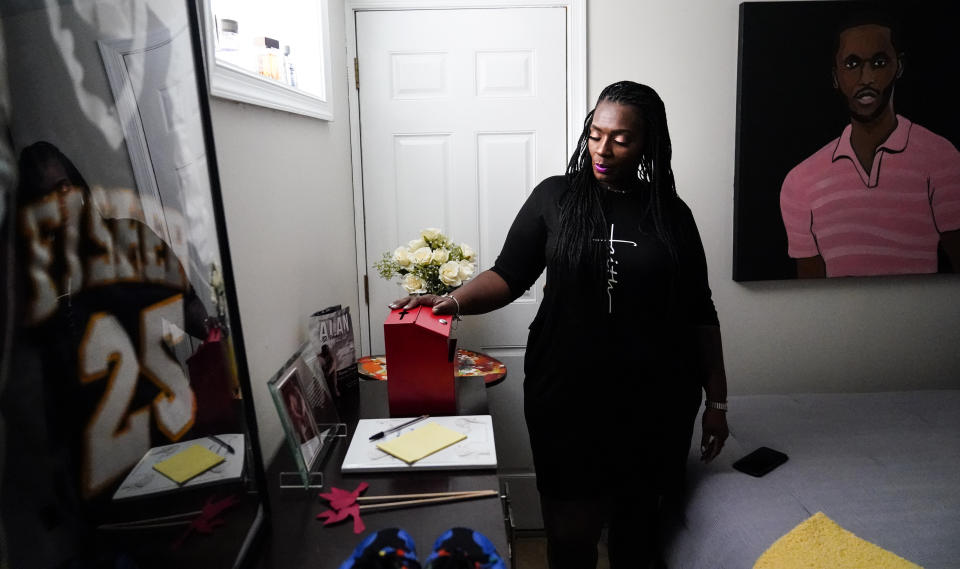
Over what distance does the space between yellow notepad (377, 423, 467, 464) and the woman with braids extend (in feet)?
0.99

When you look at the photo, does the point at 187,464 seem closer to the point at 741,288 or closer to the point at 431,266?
the point at 431,266

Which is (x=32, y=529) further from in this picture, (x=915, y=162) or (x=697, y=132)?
(x=915, y=162)

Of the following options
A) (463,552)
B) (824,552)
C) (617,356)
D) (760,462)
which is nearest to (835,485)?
(760,462)

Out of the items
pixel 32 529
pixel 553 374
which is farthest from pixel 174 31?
pixel 553 374

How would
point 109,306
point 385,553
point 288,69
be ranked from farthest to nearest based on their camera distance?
point 288,69 → point 385,553 → point 109,306

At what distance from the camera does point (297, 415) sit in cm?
121

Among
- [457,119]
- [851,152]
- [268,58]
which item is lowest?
[851,152]

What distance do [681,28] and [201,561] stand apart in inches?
92.4

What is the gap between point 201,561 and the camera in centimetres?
80

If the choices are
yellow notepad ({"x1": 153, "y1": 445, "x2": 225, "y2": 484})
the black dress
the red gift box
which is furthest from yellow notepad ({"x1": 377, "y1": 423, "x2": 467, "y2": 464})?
yellow notepad ({"x1": 153, "y1": 445, "x2": 225, "y2": 484})

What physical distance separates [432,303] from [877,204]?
6.31ft

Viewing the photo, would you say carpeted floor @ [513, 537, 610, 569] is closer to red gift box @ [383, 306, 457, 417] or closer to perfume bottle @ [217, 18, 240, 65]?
red gift box @ [383, 306, 457, 417]

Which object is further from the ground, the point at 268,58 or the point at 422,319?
the point at 268,58

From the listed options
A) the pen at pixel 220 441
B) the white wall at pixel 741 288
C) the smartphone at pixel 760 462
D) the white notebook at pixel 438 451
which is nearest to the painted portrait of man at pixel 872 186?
the white wall at pixel 741 288
